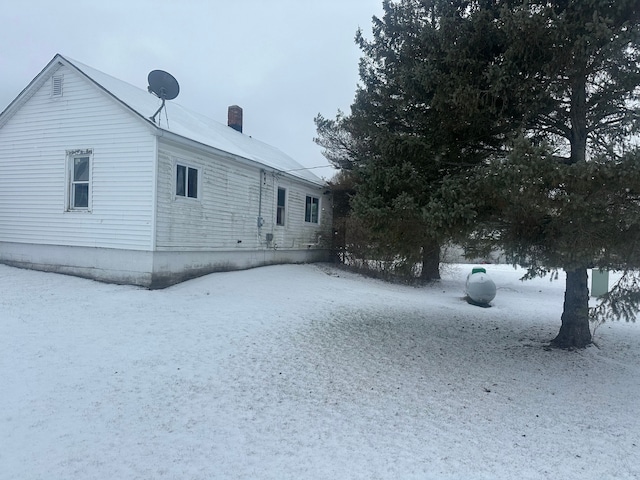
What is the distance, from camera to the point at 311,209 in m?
18.5

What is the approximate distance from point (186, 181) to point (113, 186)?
5.79 feet

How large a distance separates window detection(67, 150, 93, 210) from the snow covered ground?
2998 millimetres

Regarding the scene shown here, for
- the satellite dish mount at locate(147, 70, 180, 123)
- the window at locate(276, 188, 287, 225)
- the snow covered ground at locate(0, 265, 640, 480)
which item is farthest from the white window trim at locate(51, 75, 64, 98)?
the window at locate(276, 188, 287, 225)

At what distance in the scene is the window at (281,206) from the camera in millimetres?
16094

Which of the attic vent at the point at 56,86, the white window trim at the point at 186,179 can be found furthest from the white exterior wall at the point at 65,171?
the white window trim at the point at 186,179

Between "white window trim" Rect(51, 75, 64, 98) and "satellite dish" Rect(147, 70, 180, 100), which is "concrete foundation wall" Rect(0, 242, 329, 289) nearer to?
"white window trim" Rect(51, 75, 64, 98)

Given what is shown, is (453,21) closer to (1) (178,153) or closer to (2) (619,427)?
(2) (619,427)

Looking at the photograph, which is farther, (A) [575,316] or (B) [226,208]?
(B) [226,208]

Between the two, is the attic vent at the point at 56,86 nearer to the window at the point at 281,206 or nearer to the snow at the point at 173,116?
the snow at the point at 173,116

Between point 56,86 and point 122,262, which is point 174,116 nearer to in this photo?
point 56,86

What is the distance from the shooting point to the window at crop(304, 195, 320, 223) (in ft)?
59.2

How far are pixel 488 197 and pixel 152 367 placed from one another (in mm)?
4874

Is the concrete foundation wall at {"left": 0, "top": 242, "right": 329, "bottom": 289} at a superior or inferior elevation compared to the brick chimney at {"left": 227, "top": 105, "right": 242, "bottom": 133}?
inferior

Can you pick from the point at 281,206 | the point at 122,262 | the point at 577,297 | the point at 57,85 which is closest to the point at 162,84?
the point at 57,85
